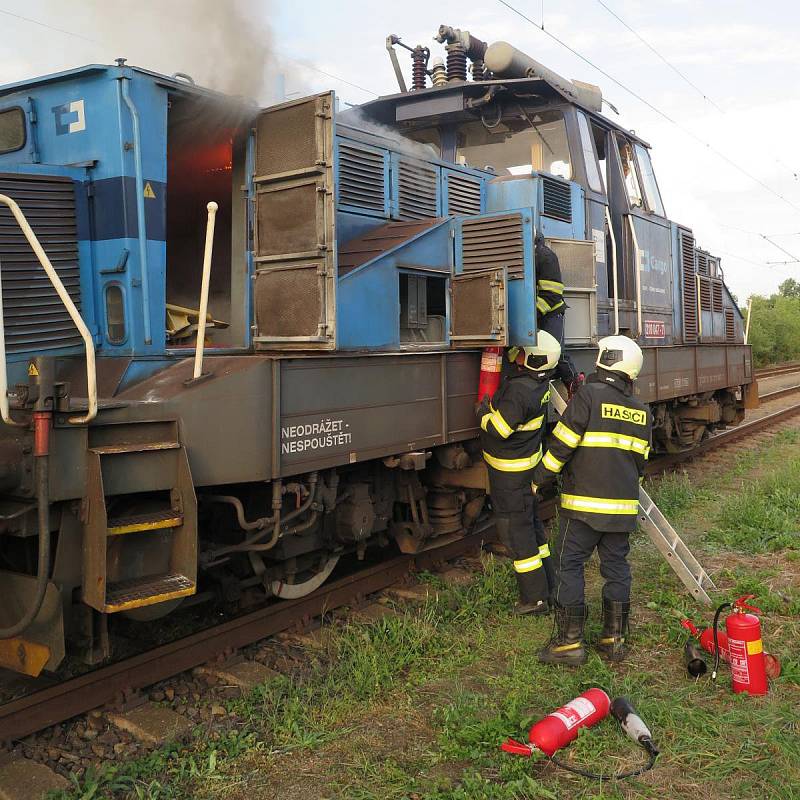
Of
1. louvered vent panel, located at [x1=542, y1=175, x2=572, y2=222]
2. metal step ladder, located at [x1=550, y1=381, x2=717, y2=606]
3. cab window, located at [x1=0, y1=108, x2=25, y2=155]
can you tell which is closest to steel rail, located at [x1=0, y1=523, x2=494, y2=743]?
metal step ladder, located at [x1=550, y1=381, x2=717, y2=606]

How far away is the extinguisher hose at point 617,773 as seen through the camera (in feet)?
10.2

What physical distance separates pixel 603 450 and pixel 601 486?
0.66ft

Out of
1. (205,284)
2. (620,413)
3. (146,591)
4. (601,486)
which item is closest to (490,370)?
(620,413)

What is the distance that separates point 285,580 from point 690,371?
240 inches

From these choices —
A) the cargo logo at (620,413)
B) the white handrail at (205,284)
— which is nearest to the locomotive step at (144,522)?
the white handrail at (205,284)

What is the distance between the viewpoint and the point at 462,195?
239 inches

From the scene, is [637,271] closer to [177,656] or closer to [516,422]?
[516,422]

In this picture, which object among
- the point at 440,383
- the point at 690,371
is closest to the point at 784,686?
the point at 440,383

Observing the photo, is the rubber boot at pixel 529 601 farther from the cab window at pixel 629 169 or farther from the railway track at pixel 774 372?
the railway track at pixel 774 372

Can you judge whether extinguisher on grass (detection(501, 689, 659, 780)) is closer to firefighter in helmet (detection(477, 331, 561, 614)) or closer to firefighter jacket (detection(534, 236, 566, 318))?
firefighter in helmet (detection(477, 331, 561, 614))

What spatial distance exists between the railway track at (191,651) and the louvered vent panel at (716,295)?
18.4ft

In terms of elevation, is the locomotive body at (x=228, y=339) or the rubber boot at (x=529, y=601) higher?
the locomotive body at (x=228, y=339)

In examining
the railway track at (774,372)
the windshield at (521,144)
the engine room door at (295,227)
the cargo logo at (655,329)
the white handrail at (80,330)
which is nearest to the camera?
the white handrail at (80,330)

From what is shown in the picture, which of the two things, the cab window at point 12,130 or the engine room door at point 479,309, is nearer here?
the cab window at point 12,130
